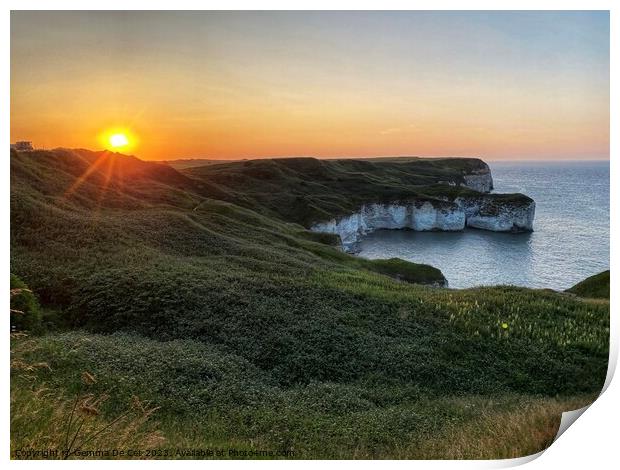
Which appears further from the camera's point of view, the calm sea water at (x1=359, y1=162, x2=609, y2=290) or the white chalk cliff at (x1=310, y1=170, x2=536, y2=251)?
the white chalk cliff at (x1=310, y1=170, x2=536, y2=251)

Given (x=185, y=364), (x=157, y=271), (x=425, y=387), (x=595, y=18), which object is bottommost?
(x=425, y=387)

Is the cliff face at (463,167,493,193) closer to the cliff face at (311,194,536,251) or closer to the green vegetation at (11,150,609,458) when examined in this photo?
the cliff face at (311,194,536,251)

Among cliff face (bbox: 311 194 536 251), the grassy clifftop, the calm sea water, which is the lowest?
the calm sea water

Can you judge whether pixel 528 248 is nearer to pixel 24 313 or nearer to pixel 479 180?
pixel 24 313

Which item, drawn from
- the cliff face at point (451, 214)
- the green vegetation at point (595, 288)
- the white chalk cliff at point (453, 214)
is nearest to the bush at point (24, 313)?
the green vegetation at point (595, 288)

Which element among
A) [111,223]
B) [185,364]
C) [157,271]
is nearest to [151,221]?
[111,223]

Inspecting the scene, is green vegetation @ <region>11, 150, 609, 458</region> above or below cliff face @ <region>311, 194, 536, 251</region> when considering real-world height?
below

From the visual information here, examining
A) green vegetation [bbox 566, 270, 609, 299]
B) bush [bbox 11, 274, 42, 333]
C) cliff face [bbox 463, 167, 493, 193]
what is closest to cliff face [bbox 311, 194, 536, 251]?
cliff face [bbox 463, 167, 493, 193]

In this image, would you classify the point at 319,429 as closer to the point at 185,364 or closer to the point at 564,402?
the point at 185,364
